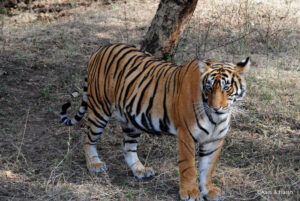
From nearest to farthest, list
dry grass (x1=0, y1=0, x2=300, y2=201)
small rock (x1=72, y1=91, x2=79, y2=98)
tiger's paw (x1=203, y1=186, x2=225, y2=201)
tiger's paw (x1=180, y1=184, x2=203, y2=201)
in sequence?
tiger's paw (x1=180, y1=184, x2=203, y2=201)
tiger's paw (x1=203, y1=186, x2=225, y2=201)
dry grass (x1=0, y1=0, x2=300, y2=201)
small rock (x1=72, y1=91, x2=79, y2=98)

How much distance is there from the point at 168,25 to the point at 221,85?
8.20 feet

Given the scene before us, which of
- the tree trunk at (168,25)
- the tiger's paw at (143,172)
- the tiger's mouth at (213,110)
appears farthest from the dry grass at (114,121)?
the tree trunk at (168,25)

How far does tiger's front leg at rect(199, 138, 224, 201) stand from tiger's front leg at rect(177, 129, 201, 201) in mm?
156

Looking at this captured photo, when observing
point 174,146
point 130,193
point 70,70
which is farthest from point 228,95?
point 70,70

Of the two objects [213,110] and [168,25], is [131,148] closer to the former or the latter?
[213,110]

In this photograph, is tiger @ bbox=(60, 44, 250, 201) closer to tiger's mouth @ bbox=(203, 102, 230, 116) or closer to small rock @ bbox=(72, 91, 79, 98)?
tiger's mouth @ bbox=(203, 102, 230, 116)

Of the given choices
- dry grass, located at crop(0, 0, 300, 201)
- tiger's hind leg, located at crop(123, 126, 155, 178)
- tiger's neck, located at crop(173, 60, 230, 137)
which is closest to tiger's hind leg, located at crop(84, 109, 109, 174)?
dry grass, located at crop(0, 0, 300, 201)

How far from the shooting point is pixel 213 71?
3.88 metres

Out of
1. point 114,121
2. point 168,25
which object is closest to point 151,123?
point 114,121

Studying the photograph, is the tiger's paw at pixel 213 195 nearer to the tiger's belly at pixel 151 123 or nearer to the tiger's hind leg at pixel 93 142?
the tiger's belly at pixel 151 123

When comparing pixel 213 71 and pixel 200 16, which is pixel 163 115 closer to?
pixel 213 71

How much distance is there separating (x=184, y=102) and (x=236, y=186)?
1159 mm

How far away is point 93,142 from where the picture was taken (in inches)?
196

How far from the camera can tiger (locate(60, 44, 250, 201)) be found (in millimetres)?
3912
